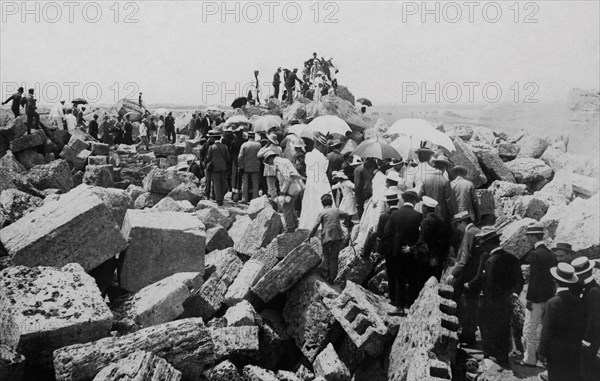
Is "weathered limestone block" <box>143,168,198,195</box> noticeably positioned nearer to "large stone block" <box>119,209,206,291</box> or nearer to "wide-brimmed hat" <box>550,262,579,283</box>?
"large stone block" <box>119,209,206,291</box>

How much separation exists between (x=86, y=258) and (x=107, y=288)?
81cm

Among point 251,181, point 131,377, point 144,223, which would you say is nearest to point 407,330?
point 131,377

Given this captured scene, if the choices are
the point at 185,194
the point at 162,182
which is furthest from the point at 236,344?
the point at 162,182

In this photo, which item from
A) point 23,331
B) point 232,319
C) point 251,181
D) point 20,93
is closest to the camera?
point 23,331

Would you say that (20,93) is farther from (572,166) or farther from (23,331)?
(572,166)

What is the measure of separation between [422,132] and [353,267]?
398 centimetres

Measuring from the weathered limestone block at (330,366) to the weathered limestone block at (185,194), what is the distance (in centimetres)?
700

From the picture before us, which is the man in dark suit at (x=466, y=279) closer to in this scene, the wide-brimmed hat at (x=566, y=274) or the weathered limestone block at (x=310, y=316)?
the wide-brimmed hat at (x=566, y=274)

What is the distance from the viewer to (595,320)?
546cm

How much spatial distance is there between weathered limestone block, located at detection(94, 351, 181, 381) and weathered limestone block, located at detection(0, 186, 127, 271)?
2.51 meters

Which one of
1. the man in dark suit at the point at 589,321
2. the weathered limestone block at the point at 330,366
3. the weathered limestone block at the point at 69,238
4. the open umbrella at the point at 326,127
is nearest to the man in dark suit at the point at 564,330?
the man in dark suit at the point at 589,321

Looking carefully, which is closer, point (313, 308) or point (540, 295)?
point (540, 295)

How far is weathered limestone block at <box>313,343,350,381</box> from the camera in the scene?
5.71m

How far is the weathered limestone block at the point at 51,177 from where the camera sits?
14062 mm
